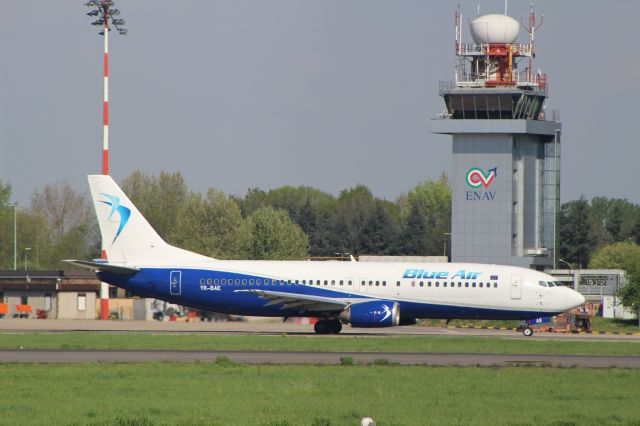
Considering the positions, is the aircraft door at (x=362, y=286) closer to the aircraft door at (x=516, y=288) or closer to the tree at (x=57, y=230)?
the aircraft door at (x=516, y=288)

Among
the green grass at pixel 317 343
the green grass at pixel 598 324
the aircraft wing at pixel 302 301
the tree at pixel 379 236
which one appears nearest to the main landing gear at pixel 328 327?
the aircraft wing at pixel 302 301

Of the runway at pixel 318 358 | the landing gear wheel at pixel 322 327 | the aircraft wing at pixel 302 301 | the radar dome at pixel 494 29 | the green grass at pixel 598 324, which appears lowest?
the green grass at pixel 598 324

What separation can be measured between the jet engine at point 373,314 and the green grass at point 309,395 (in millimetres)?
18312

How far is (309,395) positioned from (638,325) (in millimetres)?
46264

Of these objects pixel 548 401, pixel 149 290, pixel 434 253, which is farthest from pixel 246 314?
pixel 434 253

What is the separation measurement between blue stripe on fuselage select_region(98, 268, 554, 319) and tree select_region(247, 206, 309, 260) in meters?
61.8

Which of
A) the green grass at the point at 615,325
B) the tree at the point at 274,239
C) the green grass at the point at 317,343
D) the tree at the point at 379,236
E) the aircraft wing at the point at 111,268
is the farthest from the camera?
the tree at the point at 379,236

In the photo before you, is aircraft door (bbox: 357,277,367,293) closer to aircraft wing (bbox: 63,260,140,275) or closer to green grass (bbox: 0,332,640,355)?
green grass (bbox: 0,332,640,355)

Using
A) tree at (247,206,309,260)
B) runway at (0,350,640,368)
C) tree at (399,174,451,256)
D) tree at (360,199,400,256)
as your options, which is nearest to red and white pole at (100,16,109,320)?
runway at (0,350,640,368)

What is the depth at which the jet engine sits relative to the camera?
51.7 meters

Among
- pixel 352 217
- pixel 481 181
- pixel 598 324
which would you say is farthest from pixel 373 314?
pixel 352 217

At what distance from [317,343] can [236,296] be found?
9.99 meters

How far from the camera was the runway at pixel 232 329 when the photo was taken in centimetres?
5422

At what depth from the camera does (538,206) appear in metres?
99.4
